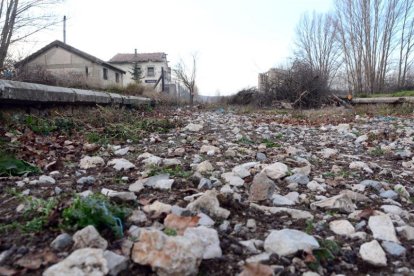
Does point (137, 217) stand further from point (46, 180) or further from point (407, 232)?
point (407, 232)

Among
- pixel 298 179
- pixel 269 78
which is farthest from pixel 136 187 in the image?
pixel 269 78

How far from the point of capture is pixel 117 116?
4.73 metres

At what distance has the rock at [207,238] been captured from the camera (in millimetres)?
1156

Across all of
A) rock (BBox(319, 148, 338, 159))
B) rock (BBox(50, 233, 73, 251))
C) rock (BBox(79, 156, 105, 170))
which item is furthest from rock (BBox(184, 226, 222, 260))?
rock (BBox(319, 148, 338, 159))

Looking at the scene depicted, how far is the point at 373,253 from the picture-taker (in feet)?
4.07

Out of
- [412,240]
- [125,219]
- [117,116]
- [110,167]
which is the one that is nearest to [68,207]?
[125,219]

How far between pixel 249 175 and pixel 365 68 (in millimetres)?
26300

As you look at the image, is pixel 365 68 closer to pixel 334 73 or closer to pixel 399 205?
pixel 334 73

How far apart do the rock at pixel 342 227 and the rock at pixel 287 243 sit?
0.79 feet

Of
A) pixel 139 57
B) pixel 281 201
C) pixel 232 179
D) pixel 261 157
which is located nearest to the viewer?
pixel 281 201

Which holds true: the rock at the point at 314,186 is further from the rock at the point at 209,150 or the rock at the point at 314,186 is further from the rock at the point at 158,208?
the rock at the point at 209,150

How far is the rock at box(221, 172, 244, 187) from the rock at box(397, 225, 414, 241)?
88cm

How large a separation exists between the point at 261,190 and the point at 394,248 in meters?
0.72

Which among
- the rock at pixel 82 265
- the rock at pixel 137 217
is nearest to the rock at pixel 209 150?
the rock at pixel 137 217
